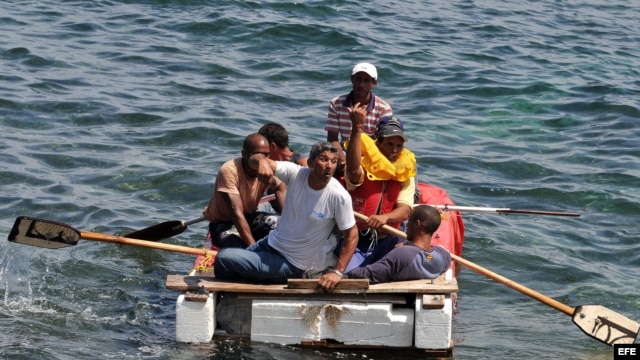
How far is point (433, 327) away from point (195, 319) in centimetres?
165

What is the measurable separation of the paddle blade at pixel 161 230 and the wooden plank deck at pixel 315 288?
2230 mm

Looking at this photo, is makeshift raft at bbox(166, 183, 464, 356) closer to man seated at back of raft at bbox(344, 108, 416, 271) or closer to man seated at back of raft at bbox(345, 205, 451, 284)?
man seated at back of raft at bbox(345, 205, 451, 284)

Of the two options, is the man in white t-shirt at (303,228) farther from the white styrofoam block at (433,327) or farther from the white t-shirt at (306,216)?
the white styrofoam block at (433,327)

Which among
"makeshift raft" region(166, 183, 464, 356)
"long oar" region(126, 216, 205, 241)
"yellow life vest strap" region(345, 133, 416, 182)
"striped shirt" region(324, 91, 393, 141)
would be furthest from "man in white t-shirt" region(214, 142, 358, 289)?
"long oar" region(126, 216, 205, 241)

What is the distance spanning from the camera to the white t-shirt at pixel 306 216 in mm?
8047

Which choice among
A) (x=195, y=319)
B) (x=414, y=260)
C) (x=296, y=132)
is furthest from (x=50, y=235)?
(x=296, y=132)

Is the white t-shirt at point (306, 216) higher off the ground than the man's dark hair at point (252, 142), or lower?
lower

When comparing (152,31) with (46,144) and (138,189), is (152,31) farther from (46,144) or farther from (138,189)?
(138,189)

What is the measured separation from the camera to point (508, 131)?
1566cm

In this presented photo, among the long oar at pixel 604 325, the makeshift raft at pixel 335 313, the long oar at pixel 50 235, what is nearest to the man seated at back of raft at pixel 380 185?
the long oar at pixel 604 325

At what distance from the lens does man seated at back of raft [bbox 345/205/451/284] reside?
818 centimetres

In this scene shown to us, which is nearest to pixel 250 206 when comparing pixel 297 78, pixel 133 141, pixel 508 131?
pixel 133 141

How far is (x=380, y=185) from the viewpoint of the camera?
355 inches

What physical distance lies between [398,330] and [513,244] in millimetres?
4177
